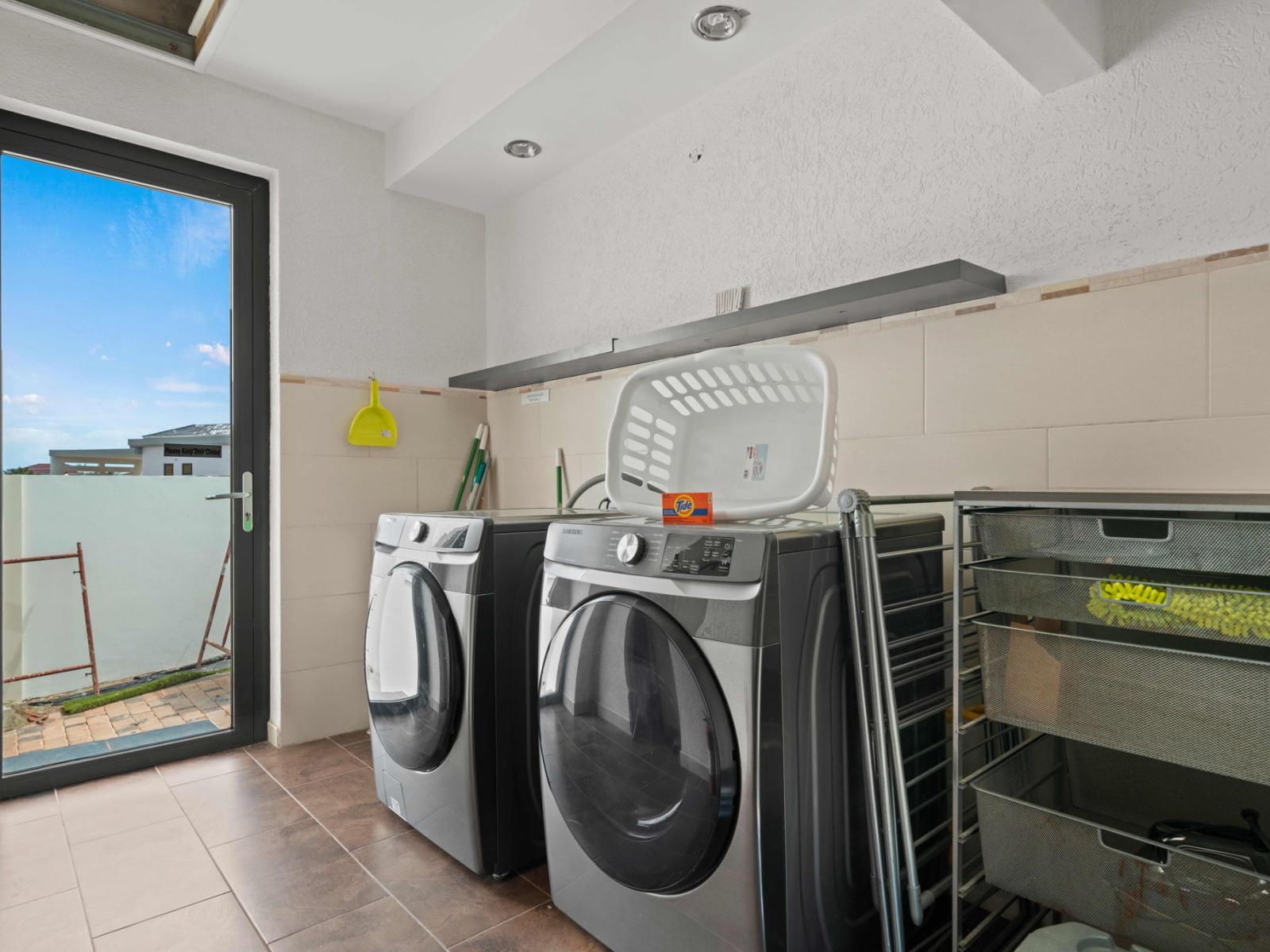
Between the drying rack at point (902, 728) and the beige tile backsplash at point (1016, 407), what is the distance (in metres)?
0.31

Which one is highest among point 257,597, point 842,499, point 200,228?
point 200,228

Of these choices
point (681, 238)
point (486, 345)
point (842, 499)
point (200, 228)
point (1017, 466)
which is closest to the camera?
point (842, 499)

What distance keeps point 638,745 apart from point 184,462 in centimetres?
215

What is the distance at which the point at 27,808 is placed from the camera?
2.20 m

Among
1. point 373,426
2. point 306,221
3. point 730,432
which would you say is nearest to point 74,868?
point 373,426

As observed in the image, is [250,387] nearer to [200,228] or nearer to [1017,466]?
[200,228]

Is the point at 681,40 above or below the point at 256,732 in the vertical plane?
above

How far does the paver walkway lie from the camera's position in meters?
2.35

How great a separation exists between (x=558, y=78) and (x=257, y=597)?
7.05 feet

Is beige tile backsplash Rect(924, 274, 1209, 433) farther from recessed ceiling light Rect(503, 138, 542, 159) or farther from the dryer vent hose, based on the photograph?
recessed ceiling light Rect(503, 138, 542, 159)

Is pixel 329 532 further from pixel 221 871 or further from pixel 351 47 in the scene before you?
pixel 351 47

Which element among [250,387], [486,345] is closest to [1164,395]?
[486,345]

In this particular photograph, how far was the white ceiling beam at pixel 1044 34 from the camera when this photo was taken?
4.29 feet

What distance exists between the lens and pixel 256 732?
2.76m
